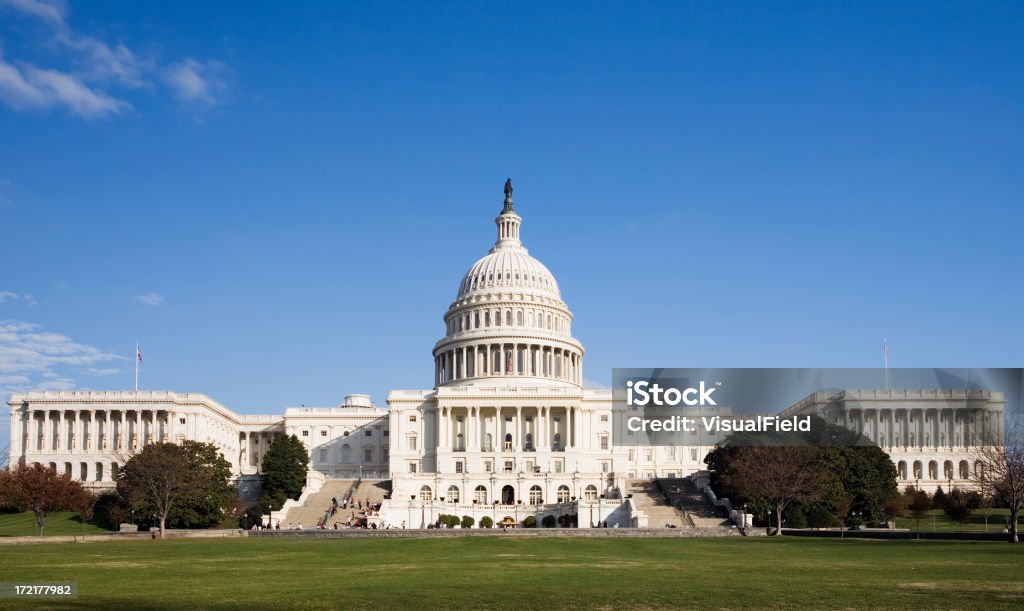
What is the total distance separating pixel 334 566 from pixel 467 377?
113 metres

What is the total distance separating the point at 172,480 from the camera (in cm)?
8900

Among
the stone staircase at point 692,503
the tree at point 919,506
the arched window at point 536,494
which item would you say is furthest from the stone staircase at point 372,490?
the tree at point 919,506

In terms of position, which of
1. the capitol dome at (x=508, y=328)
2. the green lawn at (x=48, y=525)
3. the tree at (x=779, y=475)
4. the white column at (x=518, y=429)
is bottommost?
the green lawn at (x=48, y=525)

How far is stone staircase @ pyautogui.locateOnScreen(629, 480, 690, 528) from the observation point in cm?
9762

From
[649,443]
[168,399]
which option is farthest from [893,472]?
[168,399]

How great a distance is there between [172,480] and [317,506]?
24.9 m

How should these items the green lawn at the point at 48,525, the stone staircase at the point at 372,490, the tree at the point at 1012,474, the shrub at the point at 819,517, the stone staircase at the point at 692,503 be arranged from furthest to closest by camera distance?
the stone staircase at the point at 372,490, the stone staircase at the point at 692,503, the green lawn at the point at 48,525, the shrub at the point at 819,517, the tree at the point at 1012,474

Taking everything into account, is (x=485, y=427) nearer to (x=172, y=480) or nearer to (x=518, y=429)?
(x=518, y=429)

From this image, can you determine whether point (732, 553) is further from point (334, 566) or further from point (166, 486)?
point (166, 486)

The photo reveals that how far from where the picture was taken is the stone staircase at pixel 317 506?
342 ft

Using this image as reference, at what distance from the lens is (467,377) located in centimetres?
15612

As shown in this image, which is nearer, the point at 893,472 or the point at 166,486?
the point at 166,486

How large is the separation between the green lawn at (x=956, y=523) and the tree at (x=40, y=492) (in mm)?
66223

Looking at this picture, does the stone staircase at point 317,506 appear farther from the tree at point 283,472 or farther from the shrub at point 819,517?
the shrub at point 819,517
